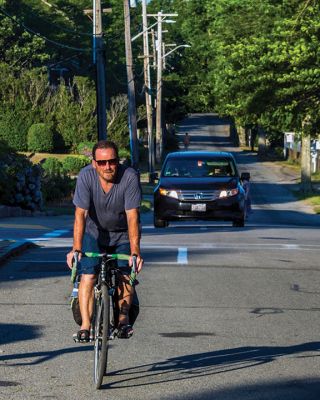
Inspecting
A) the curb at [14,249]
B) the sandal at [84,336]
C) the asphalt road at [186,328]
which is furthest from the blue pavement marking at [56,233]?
the sandal at [84,336]

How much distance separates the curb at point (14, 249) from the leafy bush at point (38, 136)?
131 feet

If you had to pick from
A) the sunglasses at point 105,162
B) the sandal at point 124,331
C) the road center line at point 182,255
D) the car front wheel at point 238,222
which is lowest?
the car front wheel at point 238,222

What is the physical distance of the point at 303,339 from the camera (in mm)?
10422

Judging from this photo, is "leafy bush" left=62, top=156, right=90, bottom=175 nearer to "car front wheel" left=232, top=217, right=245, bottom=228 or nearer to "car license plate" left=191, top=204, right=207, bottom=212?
"car front wheel" left=232, top=217, right=245, bottom=228

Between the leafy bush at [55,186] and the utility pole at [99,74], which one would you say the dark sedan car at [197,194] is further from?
the leafy bush at [55,186]

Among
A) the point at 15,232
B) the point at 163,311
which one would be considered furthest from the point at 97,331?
the point at 15,232

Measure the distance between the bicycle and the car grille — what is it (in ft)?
53.9

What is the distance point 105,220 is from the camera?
8.38m

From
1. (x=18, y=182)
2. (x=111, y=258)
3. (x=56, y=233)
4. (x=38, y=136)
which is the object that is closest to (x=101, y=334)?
(x=111, y=258)

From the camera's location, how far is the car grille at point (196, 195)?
25.0 meters

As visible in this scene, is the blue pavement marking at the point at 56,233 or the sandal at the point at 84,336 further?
the blue pavement marking at the point at 56,233

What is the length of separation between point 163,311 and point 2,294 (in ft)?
7.17

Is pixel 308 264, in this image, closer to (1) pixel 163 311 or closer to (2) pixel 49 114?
(1) pixel 163 311

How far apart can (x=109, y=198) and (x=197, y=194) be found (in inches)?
659
